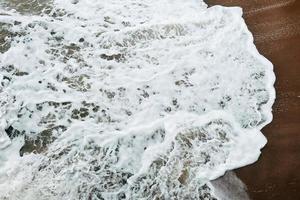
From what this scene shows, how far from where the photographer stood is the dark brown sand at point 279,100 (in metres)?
4.56

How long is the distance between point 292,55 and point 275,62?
0.27 meters

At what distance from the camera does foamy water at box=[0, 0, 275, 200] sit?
15.6 feet

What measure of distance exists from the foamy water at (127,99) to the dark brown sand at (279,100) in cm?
14

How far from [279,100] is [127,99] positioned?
203 cm

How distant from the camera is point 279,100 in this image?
546 centimetres

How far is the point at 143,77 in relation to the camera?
6000 millimetres

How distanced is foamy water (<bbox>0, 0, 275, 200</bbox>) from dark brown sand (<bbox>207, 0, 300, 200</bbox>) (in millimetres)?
140

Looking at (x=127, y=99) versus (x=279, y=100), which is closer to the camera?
(x=279, y=100)

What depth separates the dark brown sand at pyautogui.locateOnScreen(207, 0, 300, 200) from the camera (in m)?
4.56

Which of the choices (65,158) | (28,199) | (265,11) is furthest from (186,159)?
(265,11)

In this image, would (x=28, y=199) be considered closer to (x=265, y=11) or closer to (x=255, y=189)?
(x=255, y=189)

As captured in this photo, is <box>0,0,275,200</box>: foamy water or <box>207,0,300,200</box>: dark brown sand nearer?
<box>207,0,300,200</box>: dark brown sand

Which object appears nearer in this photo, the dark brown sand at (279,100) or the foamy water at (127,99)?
the dark brown sand at (279,100)

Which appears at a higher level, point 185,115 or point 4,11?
point 4,11
